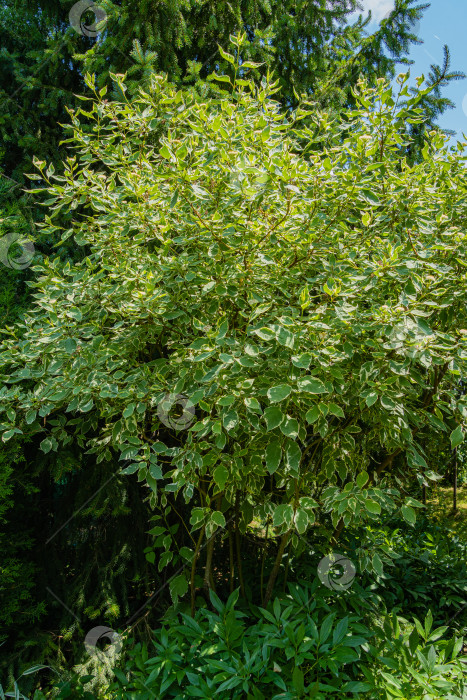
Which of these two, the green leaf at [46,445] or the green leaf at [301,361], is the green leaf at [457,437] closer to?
the green leaf at [301,361]

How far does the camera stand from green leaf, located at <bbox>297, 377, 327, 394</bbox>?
1358 millimetres

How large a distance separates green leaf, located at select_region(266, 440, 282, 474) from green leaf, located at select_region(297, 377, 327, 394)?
0.88 feet

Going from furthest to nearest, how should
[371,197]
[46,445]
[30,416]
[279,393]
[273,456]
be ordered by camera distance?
[46,445]
[30,416]
[371,197]
[273,456]
[279,393]

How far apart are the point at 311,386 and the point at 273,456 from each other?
29 centimetres

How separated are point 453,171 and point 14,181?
2.75 meters

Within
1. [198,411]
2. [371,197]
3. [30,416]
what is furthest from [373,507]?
[30,416]

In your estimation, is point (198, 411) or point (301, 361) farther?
point (198, 411)

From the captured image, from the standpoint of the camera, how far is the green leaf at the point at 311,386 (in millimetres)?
1358

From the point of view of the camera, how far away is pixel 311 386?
138 cm

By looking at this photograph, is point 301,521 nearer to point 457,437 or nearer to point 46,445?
point 457,437

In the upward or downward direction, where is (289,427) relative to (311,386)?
downward

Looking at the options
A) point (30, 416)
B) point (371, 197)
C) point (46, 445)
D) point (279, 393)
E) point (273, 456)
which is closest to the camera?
point (279, 393)

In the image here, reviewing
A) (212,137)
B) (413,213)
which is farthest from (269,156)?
(413,213)

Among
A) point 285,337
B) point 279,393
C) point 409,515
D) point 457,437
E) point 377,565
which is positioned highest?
point 285,337
